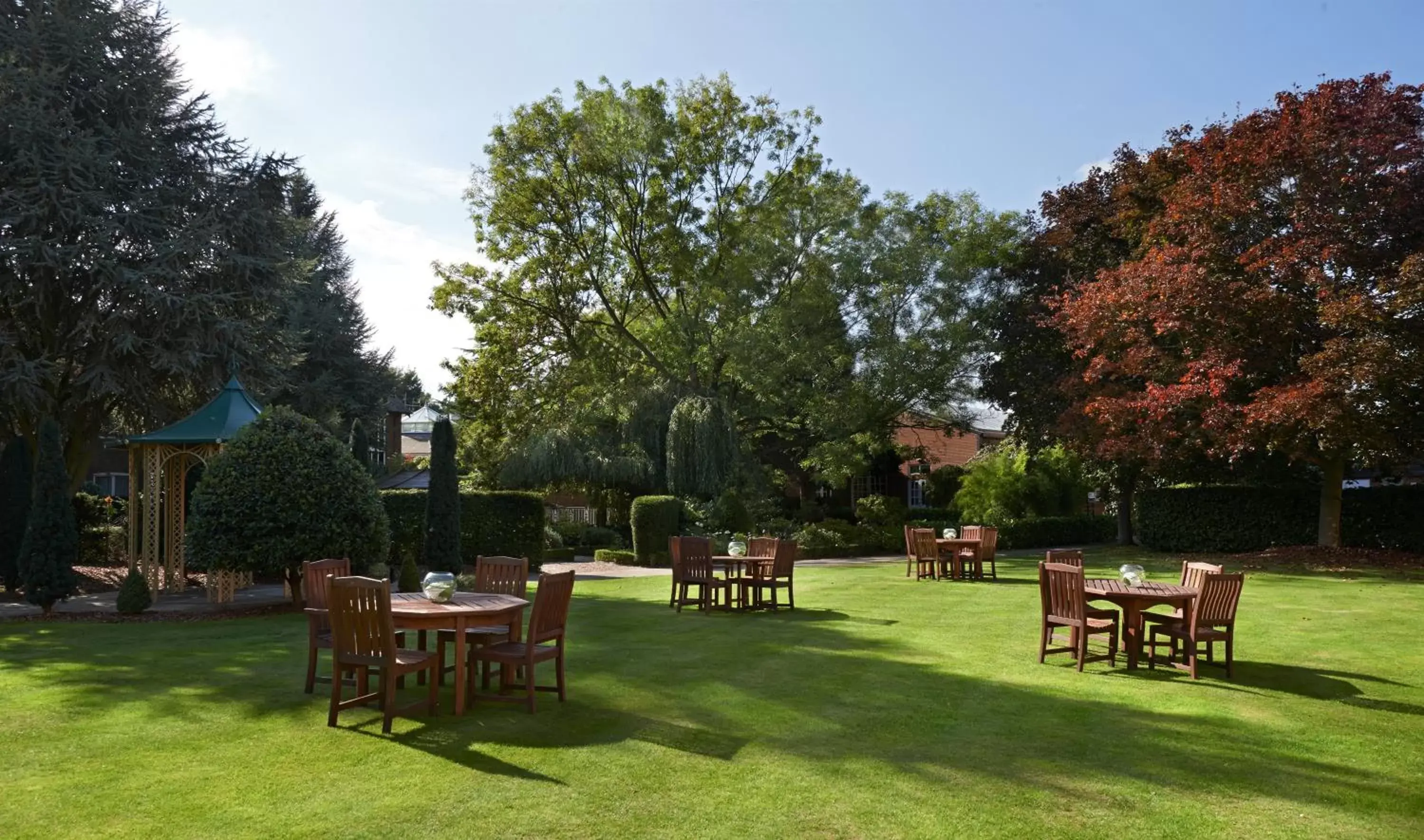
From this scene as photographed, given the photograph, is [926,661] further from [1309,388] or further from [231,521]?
[1309,388]

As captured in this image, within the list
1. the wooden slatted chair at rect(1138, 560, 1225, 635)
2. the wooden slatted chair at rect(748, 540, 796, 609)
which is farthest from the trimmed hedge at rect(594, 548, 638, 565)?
the wooden slatted chair at rect(1138, 560, 1225, 635)

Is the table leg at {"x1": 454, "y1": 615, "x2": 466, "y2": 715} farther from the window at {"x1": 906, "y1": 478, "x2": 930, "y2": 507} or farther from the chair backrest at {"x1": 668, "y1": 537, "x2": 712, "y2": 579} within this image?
the window at {"x1": 906, "y1": 478, "x2": 930, "y2": 507}

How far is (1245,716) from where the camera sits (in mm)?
7414

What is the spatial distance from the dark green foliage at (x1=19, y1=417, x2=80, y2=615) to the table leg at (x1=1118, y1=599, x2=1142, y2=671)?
13.6 meters

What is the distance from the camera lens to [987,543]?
18.6m

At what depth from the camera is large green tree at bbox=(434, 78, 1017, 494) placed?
1182 inches

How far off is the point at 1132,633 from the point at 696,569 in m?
6.16

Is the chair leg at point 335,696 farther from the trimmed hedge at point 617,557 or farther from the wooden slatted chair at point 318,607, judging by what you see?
the trimmed hedge at point 617,557

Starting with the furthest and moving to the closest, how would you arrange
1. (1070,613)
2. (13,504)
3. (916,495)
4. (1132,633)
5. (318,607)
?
Result: (916,495), (13,504), (1132,633), (1070,613), (318,607)

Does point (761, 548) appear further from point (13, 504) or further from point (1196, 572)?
point (13, 504)

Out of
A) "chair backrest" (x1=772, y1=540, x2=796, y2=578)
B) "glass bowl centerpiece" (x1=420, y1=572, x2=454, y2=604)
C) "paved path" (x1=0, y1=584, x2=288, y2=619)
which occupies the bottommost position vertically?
"paved path" (x1=0, y1=584, x2=288, y2=619)

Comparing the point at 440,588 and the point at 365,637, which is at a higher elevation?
the point at 440,588

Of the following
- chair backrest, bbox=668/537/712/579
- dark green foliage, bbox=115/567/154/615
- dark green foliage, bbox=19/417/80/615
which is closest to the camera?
dark green foliage, bbox=19/417/80/615

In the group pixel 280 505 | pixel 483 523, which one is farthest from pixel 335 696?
pixel 483 523
